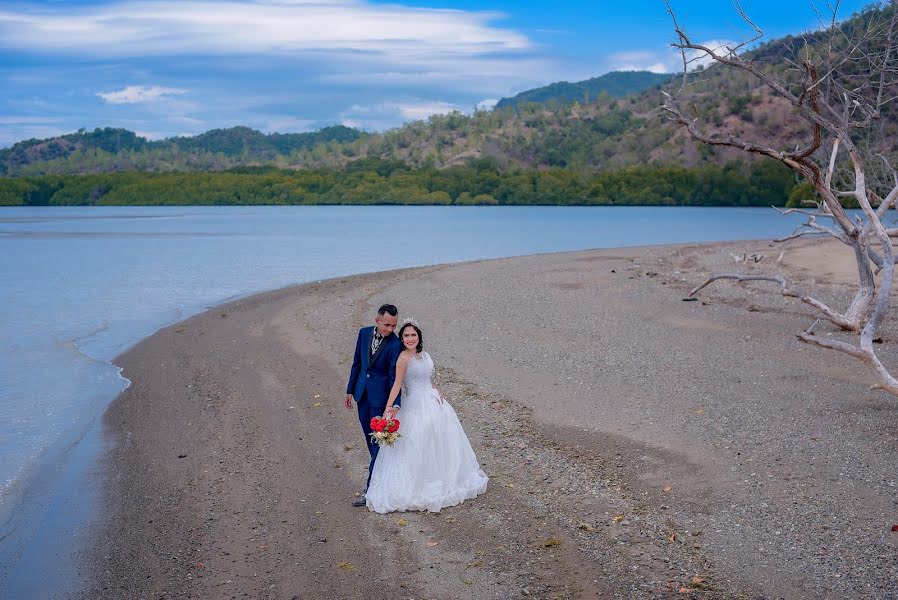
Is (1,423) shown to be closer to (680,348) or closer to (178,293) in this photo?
(680,348)

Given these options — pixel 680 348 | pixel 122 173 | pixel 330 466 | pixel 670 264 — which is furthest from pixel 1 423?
pixel 122 173

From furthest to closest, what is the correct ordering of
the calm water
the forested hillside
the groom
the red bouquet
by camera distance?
the forested hillside → the calm water → the groom → the red bouquet

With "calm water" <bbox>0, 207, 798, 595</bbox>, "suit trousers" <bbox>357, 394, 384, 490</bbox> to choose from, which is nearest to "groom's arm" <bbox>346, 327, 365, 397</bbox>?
"suit trousers" <bbox>357, 394, 384, 490</bbox>

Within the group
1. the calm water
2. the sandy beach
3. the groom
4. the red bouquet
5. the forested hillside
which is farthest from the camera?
the forested hillside

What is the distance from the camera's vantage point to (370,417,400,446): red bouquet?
7.36 meters

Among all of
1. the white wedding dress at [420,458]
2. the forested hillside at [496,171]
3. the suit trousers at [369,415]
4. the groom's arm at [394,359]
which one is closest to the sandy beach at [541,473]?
the white wedding dress at [420,458]

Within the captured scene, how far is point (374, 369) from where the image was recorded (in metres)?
7.54

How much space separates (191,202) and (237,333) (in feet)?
501

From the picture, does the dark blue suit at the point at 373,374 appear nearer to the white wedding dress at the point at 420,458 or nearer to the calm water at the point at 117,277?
the white wedding dress at the point at 420,458

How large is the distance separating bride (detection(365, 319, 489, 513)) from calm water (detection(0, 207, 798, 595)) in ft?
9.18

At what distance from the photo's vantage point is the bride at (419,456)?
24.8ft

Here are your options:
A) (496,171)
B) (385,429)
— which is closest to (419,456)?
(385,429)

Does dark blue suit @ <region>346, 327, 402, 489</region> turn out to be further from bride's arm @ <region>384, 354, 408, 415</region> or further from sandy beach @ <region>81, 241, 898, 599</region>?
sandy beach @ <region>81, 241, 898, 599</region>

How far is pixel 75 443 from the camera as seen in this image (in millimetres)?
11453
